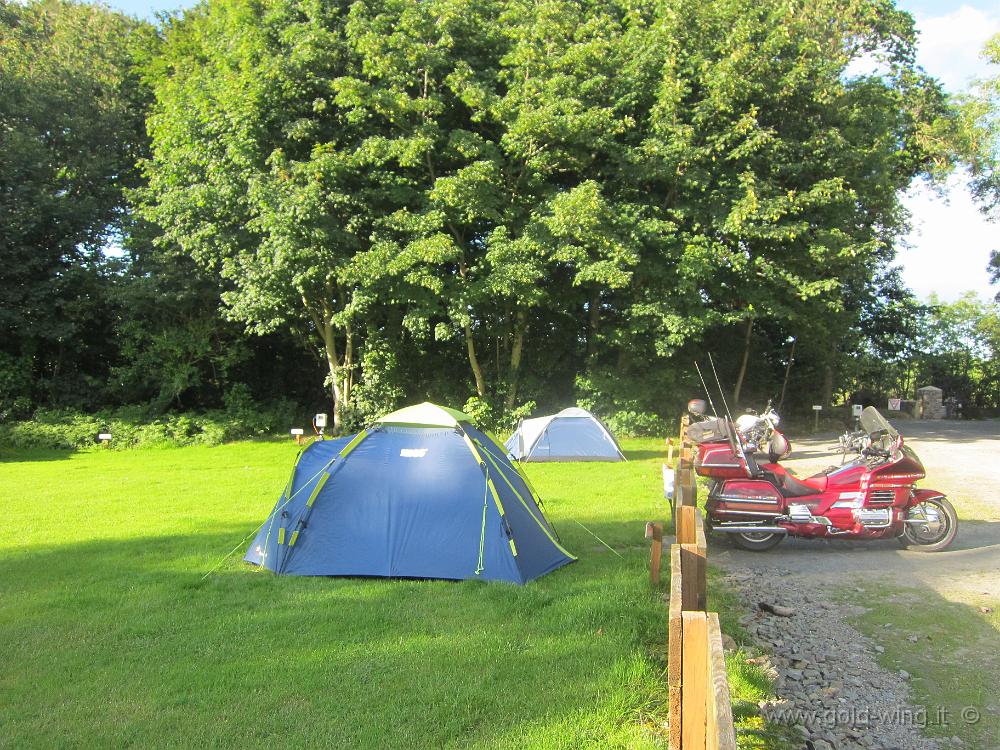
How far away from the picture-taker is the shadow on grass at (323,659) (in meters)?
3.77

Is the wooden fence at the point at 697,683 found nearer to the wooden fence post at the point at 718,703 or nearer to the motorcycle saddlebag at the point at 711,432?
the wooden fence post at the point at 718,703

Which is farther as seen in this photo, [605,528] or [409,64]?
[409,64]

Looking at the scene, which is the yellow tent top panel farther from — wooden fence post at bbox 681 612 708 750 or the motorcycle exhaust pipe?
wooden fence post at bbox 681 612 708 750

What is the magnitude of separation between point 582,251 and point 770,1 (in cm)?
930

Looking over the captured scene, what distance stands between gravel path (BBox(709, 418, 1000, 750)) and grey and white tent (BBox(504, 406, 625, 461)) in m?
6.45

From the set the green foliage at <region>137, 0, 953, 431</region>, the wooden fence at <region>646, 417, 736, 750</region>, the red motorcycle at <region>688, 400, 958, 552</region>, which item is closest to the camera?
the wooden fence at <region>646, 417, 736, 750</region>

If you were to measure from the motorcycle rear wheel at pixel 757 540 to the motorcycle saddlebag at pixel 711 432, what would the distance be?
1.21m

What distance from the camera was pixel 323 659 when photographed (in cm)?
464

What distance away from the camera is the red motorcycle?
749 centimetres

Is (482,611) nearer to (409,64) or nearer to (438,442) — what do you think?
(438,442)

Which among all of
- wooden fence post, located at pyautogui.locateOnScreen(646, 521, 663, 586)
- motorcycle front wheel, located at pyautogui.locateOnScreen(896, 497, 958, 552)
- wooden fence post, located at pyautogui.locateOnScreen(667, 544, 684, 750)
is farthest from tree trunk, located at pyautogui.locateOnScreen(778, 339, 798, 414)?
wooden fence post, located at pyautogui.locateOnScreen(667, 544, 684, 750)

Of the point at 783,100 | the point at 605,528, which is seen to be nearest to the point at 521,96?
the point at 783,100

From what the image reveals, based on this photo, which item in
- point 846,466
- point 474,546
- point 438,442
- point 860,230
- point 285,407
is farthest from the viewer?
point 285,407

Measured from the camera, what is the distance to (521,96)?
17.0m
